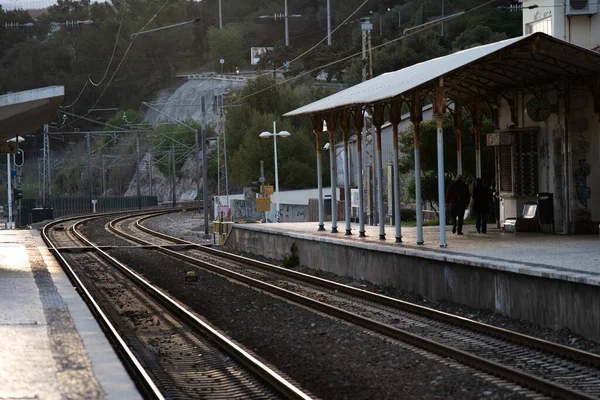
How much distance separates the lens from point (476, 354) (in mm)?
12078

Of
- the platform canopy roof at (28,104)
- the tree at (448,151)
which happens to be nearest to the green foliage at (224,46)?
the tree at (448,151)

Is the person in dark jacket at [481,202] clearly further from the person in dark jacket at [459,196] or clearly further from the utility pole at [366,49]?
the utility pole at [366,49]

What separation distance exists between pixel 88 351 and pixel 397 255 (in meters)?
9.41

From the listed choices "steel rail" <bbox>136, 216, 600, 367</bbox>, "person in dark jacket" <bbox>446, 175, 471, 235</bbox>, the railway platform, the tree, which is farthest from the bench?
the tree

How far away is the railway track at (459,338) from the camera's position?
10.4 meters

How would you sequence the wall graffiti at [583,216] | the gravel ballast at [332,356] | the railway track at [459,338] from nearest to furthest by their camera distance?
1. the gravel ballast at [332,356]
2. the railway track at [459,338]
3. the wall graffiti at [583,216]

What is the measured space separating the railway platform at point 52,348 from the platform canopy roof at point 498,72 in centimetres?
767

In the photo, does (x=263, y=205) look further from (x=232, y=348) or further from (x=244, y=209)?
(x=232, y=348)

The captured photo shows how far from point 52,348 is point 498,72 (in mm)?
13597

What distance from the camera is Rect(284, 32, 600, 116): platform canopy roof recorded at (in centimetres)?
1875

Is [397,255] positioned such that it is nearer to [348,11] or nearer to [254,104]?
[254,104]

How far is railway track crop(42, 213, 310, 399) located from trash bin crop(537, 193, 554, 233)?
29.6 feet

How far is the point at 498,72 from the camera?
22297 millimetres

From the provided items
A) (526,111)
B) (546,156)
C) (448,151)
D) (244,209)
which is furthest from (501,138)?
(244,209)
